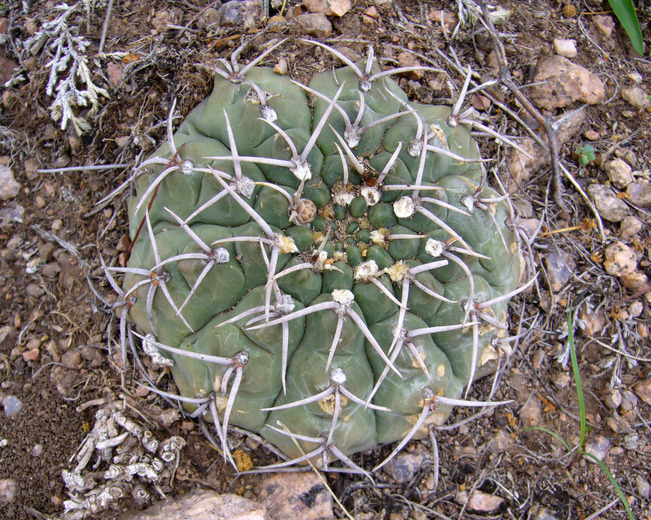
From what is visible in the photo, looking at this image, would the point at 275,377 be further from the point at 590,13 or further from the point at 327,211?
the point at 590,13

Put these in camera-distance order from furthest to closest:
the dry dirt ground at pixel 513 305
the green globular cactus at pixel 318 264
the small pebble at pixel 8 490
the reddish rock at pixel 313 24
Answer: the reddish rock at pixel 313 24 < the dry dirt ground at pixel 513 305 < the small pebble at pixel 8 490 < the green globular cactus at pixel 318 264

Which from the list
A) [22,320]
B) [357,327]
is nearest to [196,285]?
[357,327]

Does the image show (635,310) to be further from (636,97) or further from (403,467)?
(403,467)

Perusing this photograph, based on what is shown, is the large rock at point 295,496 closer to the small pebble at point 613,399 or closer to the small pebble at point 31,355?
the small pebble at point 31,355

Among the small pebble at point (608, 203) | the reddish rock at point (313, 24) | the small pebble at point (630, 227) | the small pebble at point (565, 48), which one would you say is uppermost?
the reddish rock at point (313, 24)

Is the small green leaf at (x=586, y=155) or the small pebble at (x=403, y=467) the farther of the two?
the small green leaf at (x=586, y=155)

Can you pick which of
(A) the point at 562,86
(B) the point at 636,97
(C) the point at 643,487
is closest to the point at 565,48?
(A) the point at 562,86

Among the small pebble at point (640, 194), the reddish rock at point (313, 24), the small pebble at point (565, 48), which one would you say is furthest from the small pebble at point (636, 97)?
the reddish rock at point (313, 24)

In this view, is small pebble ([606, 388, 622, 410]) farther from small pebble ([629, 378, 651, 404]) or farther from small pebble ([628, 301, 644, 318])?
small pebble ([628, 301, 644, 318])
